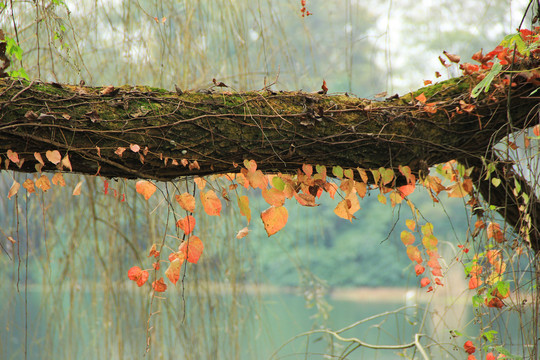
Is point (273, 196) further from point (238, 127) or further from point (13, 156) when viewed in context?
point (13, 156)

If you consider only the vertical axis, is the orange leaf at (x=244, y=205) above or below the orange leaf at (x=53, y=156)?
below

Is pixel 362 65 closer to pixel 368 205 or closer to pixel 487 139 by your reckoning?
pixel 368 205

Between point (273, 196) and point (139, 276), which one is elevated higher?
point (273, 196)

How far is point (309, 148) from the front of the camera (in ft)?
3.18

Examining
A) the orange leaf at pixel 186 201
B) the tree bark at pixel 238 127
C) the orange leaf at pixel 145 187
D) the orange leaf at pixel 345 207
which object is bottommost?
the orange leaf at pixel 345 207

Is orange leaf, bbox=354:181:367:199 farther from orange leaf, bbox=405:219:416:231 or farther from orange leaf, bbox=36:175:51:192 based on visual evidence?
orange leaf, bbox=36:175:51:192

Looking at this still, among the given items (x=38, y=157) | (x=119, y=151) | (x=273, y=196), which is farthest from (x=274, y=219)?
(x=38, y=157)

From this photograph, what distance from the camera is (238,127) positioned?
0.92 m

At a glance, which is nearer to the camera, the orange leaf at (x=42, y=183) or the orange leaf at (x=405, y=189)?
the orange leaf at (x=42, y=183)

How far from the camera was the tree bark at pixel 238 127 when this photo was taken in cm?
83

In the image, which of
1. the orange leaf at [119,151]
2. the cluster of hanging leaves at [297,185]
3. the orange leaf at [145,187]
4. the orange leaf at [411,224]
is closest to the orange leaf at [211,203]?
the cluster of hanging leaves at [297,185]

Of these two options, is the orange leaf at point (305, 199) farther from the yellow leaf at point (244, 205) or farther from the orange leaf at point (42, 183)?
the orange leaf at point (42, 183)

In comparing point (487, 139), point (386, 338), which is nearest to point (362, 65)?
point (386, 338)

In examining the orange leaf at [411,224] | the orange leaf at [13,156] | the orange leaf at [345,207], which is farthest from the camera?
the orange leaf at [411,224]
